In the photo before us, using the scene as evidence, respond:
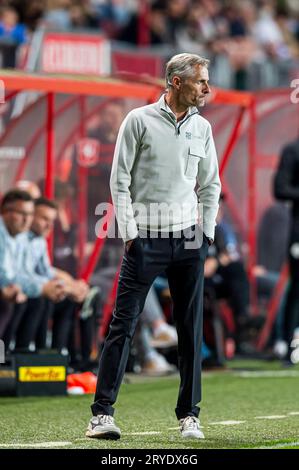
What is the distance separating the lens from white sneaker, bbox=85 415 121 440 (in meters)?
7.89

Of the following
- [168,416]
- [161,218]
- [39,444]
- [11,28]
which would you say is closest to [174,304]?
[161,218]

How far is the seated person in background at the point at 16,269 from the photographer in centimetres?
1152

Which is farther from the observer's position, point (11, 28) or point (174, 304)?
point (11, 28)

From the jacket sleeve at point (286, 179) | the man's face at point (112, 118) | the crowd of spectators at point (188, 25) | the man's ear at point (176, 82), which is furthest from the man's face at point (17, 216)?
the crowd of spectators at point (188, 25)

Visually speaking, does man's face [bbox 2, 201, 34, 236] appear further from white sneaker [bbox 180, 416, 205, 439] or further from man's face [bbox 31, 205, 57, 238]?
white sneaker [bbox 180, 416, 205, 439]

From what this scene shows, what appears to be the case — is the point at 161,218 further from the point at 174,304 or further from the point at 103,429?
the point at 103,429

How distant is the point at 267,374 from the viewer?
12.8m

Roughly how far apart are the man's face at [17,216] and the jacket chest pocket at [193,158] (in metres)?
3.87

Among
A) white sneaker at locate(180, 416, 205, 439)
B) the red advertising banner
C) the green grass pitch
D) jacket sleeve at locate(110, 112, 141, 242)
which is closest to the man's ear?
jacket sleeve at locate(110, 112, 141, 242)

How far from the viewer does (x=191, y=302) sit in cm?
809

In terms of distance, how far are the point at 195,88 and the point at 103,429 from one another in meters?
1.89

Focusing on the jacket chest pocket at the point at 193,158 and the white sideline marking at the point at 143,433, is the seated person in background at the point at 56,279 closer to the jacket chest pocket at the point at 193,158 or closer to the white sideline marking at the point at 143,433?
the white sideline marking at the point at 143,433

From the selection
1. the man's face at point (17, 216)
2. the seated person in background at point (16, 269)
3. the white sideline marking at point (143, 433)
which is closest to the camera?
the white sideline marking at point (143, 433)

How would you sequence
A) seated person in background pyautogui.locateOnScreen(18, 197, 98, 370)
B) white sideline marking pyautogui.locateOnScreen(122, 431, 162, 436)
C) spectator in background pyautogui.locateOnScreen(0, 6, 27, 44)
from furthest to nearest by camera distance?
spectator in background pyautogui.locateOnScreen(0, 6, 27, 44), seated person in background pyautogui.locateOnScreen(18, 197, 98, 370), white sideline marking pyautogui.locateOnScreen(122, 431, 162, 436)
